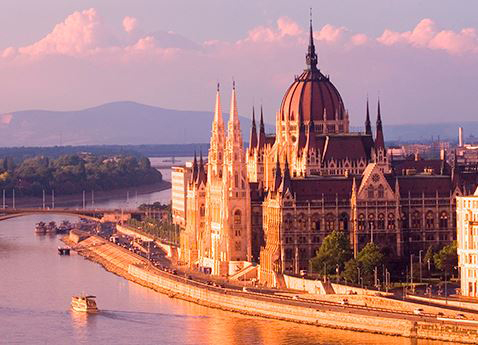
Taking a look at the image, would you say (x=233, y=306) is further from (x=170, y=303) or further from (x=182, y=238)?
(x=182, y=238)

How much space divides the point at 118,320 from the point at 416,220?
80.2 feet

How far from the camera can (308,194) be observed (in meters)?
125

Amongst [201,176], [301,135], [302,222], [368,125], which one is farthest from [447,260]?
[201,176]

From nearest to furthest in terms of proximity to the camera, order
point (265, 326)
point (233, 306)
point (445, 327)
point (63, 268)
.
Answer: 1. point (445, 327)
2. point (265, 326)
3. point (233, 306)
4. point (63, 268)

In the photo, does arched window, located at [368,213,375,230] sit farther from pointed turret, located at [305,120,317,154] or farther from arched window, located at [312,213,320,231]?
pointed turret, located at [305,120,317,154]

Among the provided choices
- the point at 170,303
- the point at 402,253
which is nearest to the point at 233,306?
the point at 170,303

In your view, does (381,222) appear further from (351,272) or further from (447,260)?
(447,260)

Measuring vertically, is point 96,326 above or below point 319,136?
below

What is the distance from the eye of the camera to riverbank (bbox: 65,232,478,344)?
317 feet

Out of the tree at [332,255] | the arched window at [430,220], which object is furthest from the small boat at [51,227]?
the tree at [332,255]

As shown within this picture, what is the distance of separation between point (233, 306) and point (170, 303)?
630 centimetres

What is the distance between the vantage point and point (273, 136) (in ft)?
474

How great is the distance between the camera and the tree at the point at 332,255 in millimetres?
119000

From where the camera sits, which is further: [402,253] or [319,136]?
[319,136]
